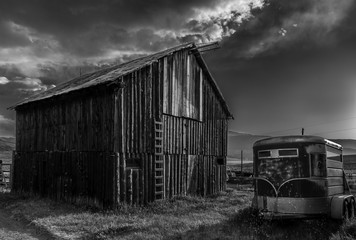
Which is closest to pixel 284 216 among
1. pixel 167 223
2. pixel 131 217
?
pixel 167 223

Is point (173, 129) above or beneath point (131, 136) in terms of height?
above

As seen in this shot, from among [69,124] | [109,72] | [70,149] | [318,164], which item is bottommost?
[318,164]

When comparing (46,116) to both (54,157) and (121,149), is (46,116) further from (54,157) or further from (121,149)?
(121,149)

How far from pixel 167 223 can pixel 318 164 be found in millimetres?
5549

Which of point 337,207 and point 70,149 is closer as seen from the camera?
point 337,207

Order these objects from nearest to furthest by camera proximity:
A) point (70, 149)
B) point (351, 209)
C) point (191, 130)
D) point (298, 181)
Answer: point (298, 181), point (351, 209), point (70, 149), point (191, 130)

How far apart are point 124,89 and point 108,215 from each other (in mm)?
5757

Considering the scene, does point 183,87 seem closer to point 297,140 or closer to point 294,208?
point 297,140

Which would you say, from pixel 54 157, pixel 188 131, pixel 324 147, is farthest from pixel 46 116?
pixel 324 147

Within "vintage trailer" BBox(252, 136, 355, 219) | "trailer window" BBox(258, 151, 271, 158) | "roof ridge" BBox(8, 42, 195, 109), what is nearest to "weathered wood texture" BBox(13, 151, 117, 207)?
"roof ridge" BBox(8, 42, 195, 109)

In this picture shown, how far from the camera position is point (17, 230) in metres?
13.2

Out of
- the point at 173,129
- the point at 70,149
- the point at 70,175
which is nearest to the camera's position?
the point at 70,175

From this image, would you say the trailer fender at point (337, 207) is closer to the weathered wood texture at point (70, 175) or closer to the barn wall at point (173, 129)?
the barn wall at point (173, 129)

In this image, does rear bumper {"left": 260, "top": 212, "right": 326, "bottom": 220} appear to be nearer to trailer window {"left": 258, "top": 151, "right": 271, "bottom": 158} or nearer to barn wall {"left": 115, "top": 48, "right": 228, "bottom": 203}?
trailer window {"left": 258, "top": 151, "right": 271, "bottom": 158}
